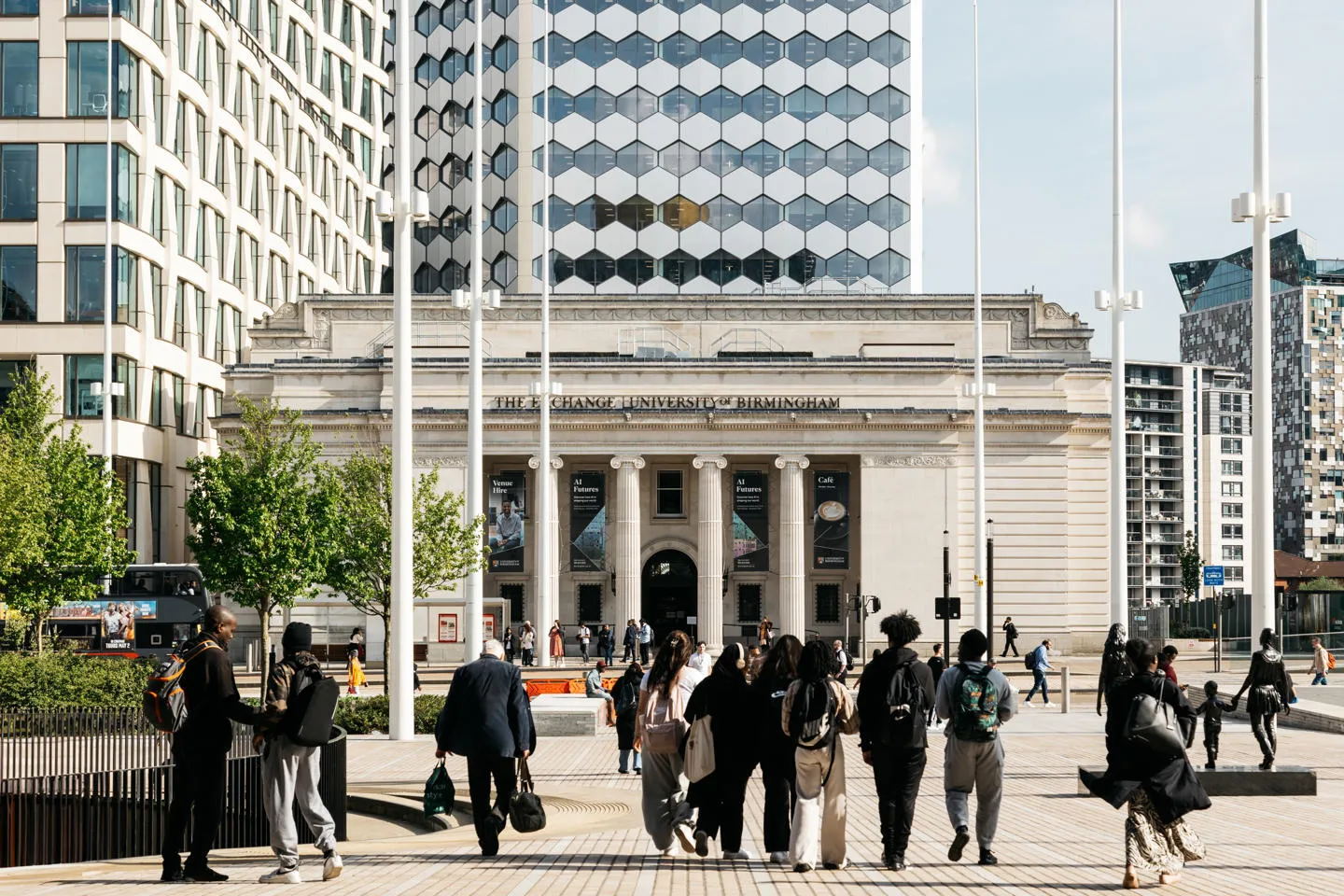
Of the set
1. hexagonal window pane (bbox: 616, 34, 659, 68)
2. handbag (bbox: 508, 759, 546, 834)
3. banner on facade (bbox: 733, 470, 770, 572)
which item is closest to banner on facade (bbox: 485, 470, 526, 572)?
banner on facade (bbox: 733, 470, 770, 572)

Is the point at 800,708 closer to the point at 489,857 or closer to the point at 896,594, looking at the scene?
the point at 489,857

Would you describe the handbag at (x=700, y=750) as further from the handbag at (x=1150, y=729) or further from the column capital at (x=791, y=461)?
the column capital at (x=791, y=461)

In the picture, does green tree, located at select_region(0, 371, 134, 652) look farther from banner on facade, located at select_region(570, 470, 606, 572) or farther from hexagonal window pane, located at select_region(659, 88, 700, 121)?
hexagonal window pane, located at select_region(659, 88, 700, 121)

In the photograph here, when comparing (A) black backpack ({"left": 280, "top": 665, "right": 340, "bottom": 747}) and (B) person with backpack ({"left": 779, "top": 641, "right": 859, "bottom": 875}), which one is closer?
(A) black backpack ({"left": 280, "top": 665, "right": 340, "bottom": 747})

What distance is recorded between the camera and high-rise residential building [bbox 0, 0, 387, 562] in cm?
5706

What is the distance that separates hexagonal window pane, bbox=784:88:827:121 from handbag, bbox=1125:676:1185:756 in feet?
237

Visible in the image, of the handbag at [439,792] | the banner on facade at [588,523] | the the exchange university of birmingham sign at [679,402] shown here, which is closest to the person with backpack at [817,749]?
the handbag at [439,792]

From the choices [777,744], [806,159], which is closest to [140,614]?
[777,744]

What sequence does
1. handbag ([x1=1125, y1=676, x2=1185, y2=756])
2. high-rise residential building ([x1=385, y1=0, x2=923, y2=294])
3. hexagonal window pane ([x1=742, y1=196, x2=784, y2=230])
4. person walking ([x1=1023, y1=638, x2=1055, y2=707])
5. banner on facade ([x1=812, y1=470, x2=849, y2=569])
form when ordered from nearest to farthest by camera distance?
handbag ([x1=1125, y1=676, x2=1185, y2=756])
person walking ([x1=1023, y1=638, x2=1055, y2=707])
banner on facade ([x1=812, y1=470, x2=849, y2=569])
high-rise residential building ([x1=385, y1=0, x2=923, y2=294])
hexagonal window pane ([x1=742, y1=196, x2=784, y2=230])

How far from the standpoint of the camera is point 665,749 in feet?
43.5

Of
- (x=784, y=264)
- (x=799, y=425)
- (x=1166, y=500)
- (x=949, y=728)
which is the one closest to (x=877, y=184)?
(x=784, y=264)

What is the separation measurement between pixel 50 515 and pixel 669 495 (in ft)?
97.6

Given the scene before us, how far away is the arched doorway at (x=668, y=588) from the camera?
68.9m

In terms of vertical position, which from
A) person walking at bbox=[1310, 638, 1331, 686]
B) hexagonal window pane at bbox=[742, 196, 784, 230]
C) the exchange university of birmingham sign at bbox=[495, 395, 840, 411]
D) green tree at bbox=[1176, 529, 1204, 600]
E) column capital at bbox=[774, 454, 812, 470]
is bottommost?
green tree at bbox=[1176, 529, 1204, 600]
